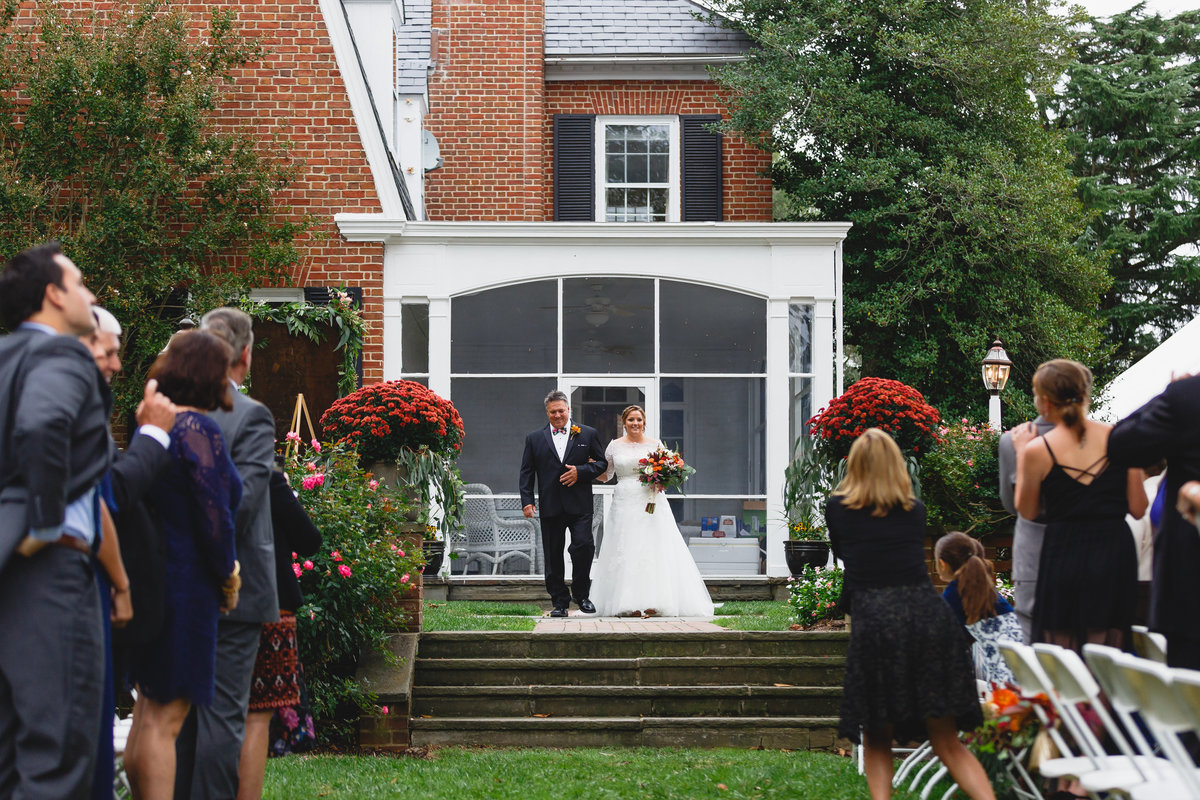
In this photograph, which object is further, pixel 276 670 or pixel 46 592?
pixel 276 670

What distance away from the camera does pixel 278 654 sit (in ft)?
16.1

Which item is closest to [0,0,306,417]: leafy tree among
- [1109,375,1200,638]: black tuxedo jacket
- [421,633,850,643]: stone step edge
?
[421,633,850,643]: stone step edge

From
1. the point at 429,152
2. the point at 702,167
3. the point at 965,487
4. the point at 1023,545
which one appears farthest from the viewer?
the point at 702,167

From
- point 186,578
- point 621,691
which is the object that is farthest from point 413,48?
point 186,578

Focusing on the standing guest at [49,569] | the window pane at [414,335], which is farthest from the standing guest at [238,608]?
the window pane at [414,335]

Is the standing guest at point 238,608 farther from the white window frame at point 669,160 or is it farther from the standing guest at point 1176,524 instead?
the white window frame at point 669,160

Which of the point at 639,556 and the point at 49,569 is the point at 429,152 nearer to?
the point at 639,556

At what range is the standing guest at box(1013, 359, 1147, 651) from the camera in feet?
16.4

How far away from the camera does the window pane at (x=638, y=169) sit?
18.0 m

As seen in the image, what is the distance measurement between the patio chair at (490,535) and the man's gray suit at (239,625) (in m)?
8.97

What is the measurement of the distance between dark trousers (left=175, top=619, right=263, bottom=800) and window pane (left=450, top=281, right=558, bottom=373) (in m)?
9.38

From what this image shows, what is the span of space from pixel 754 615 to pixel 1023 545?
5440mm

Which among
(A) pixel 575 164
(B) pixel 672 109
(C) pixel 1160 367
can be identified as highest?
(B) pixel 672 109

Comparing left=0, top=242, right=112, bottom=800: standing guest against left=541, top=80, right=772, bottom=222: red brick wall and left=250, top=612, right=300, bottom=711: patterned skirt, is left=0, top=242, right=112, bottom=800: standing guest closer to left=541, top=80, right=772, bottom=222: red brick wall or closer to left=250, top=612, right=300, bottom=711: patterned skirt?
left=250, top=612, right=300, bottom=711: patterned skirt
